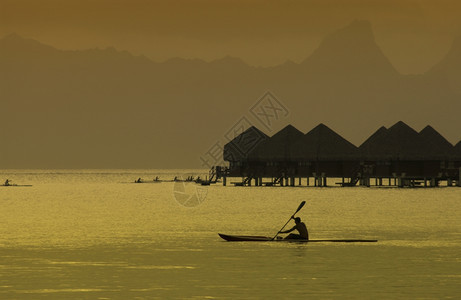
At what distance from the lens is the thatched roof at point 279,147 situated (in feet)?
347

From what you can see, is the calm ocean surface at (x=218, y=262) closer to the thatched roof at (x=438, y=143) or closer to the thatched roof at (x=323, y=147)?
the thatched roof at (x=438, y=143)

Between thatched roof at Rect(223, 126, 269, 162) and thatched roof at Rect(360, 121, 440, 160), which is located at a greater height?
thatched roof at Rect(223, 126, 269, 162)

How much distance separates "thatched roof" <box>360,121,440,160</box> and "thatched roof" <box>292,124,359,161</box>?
→ 209cm

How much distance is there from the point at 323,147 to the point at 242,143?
12883 mm

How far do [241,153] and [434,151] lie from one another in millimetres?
23629

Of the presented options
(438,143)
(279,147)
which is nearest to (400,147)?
(438,143)

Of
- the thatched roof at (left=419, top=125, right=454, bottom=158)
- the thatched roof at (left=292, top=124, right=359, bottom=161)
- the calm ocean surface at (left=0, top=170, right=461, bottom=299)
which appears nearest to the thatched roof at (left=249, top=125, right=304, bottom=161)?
the thatched roof at (left=292, top=124, right=359, bottom=161)

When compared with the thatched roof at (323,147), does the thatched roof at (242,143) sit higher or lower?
higher

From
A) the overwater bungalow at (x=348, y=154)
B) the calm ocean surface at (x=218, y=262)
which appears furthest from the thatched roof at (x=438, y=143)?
the calm ocean surface at (x=218, y=262)

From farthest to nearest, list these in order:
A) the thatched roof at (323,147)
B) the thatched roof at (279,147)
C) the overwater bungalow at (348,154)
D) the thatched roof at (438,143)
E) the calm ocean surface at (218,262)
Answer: the thatched roof at (279,147) → the thatched roof at (323,147) → the overwater bungalow at (348,154) → the thatched roof at (438,143) → the calm ocean surface at (218,262)

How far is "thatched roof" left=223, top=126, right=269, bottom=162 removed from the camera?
11138 centimetres

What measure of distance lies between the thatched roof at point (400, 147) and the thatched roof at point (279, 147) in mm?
8891

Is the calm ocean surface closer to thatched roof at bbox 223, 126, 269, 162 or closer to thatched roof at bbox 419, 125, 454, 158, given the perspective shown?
thatched roof at bbox 419, 125, 454, 158

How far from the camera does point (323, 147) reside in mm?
102562
